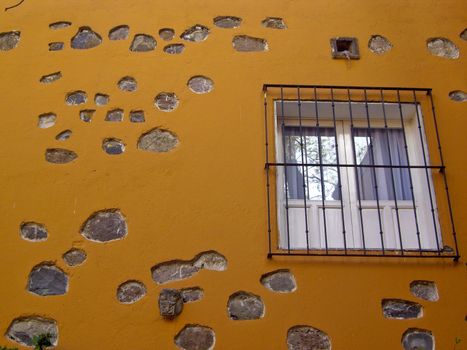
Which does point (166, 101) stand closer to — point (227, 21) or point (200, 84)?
point (200, 84)

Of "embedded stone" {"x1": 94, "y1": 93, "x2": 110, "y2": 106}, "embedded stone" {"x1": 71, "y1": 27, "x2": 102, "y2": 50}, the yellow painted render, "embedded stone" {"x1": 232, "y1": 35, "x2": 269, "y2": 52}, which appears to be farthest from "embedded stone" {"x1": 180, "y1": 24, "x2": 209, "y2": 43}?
"embedded stone" {"x1": 94, "y1": 93, "x2": 110, "y2": 106}

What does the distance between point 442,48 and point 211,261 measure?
2422 mm

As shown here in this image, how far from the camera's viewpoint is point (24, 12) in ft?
15.9

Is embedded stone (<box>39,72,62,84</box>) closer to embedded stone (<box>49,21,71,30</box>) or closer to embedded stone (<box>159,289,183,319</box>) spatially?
embedded stone (<box>49,21,71,30</box>)

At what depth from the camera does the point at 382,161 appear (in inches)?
181

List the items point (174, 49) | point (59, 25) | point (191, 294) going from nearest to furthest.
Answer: point (191, 294)
point (174, 49)
point (59, 25)

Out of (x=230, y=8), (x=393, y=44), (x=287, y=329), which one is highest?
(x=230, y=8)

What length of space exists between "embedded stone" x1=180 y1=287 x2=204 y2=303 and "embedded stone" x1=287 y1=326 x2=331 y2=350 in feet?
1.90

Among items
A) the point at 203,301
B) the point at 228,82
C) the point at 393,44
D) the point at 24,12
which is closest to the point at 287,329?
the point at 203,301

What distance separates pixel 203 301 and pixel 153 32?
2089 millimetres

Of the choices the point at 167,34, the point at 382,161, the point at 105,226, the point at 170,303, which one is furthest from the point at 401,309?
the point at 167,34

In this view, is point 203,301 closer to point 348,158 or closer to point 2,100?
point 348,158

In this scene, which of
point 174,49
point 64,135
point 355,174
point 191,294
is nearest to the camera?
point 191,294

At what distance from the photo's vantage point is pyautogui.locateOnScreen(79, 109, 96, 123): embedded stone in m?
4.39
